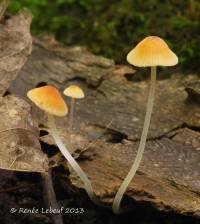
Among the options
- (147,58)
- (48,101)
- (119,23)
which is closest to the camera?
(147,58)

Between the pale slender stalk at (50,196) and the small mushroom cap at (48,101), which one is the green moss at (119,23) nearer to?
the small mushroom cap at (48,101)

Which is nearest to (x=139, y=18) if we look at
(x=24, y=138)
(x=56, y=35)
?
(x=56, y=35)

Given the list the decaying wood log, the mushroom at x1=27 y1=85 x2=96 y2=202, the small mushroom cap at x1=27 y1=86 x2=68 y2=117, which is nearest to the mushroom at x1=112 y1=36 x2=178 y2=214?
the mushroom at x1=27 y1=85 x2=96 y2=202

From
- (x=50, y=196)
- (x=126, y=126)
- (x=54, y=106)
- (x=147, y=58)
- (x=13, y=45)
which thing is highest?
(x=147, y=58)

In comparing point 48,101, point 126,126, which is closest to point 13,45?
point 48,101

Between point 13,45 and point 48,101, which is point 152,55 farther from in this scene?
point 13,45

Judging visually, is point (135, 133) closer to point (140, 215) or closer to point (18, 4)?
point (140, 215)

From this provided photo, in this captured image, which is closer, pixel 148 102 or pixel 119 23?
pixel 148 102

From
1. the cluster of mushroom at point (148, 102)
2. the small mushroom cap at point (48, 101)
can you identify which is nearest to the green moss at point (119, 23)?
the cluster of mushroom at point (148, 102)
